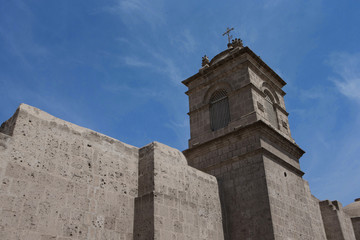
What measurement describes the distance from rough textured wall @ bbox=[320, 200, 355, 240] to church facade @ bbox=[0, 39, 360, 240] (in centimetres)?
333

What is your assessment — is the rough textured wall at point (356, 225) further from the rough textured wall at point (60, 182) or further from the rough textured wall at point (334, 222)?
the rough textured wall at point (60, 182)

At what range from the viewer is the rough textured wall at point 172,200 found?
7.21m

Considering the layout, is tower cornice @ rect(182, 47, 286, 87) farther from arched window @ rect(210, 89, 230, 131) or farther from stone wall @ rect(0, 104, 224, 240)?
stone wall @ rect(0, 104, 224, 240)

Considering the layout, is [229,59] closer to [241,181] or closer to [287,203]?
[241,181]

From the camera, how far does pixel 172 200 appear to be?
7.74 meters

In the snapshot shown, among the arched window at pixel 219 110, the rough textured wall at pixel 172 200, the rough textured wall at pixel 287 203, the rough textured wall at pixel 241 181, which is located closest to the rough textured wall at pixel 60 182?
the rough textured wall at pixel 172 200

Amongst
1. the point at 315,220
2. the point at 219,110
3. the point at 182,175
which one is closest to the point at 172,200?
the point at 182,175

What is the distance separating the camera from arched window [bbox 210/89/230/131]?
1220 centimetres

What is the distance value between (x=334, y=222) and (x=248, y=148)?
7.99 m

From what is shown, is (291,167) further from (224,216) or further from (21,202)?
(21,202)

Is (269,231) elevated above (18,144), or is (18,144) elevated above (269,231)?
(18,144)

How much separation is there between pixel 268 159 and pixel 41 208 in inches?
270

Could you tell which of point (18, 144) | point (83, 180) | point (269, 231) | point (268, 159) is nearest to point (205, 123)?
point (268, 159)

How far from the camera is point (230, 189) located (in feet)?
34.1
